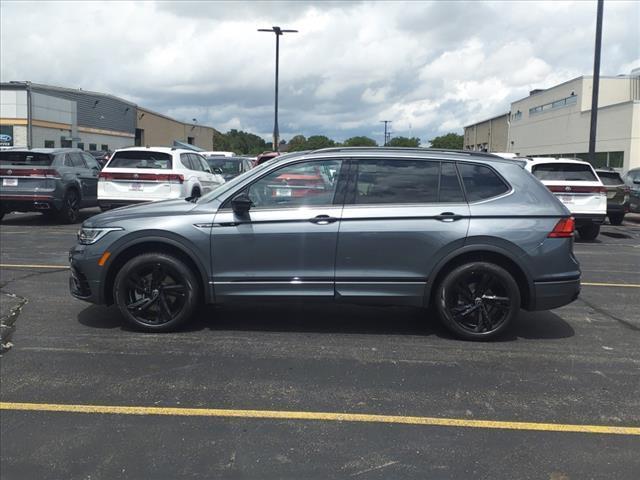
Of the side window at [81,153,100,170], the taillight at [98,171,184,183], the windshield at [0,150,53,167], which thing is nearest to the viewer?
the taillight at [98,171,184,183]

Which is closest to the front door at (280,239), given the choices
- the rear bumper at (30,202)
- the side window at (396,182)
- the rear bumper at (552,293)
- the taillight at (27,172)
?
the side window at (396,182)

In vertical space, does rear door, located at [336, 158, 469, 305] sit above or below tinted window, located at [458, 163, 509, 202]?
below

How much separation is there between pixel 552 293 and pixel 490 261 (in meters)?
0.61

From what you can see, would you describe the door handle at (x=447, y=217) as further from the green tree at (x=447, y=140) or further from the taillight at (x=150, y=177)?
the green tree at (x=447, y=140)

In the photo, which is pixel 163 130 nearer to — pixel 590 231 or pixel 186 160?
pixel 186 160

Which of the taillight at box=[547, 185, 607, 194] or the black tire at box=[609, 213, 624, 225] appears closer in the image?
the taillight at box=[547, 185, 607, 194]

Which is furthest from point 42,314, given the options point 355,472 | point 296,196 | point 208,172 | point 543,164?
point 543,164

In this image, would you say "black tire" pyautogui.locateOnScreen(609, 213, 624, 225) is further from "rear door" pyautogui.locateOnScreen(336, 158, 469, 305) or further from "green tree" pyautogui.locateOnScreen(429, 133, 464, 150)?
"green tree" pyautogui.locateOnScreen(429, 133, 464, 150)

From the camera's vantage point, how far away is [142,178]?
1248 centimetres

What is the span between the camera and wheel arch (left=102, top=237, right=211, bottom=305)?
537 cm

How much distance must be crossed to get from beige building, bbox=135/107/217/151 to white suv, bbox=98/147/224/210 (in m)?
53.3

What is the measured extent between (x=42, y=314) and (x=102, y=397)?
2.42m

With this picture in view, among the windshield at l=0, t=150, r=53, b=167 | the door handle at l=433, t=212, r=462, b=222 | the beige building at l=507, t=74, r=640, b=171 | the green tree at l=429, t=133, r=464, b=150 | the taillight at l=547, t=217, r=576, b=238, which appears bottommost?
the taillight at l=547, t=217, r=576, b=238

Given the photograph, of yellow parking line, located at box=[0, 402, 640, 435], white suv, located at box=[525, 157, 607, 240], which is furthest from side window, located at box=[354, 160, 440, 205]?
white suv, located at box=[525, 157, 607, 240]
